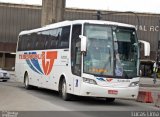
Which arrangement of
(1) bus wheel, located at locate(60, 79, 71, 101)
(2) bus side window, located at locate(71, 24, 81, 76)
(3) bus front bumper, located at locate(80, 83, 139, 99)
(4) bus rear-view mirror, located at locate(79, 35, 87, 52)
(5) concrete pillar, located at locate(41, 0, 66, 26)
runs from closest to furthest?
(4) bus rear-view mirror, located at locate(79, 35, 87, 52) → (3) bus front bumper, located at locate(80, 83, 139, 99) → (2) bus side window, located at locate(71, 24, 81, 76) → (1) bus wheel, located at locate(60, 79, 71, 101) → (5) concrete pillar, located at locate(41, 0, 66, 26)

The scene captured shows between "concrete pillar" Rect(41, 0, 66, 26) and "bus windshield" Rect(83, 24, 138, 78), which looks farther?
"concrete pillar" Rect(41, 0, 66, 26)

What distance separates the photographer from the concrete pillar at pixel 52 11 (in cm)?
5779

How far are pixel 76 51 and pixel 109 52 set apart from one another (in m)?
1.56

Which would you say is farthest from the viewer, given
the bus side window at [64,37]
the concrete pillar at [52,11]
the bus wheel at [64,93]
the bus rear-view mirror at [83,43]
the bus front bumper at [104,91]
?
the concrete pillar at [52,11]

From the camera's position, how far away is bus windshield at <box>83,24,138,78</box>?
17.9m

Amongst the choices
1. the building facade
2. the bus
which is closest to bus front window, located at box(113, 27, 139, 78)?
the bus

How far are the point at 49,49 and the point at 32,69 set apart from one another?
3.43 metres

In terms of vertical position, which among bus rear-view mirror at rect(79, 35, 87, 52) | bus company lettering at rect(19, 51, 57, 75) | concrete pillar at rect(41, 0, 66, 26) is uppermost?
concrete pillar at rect(41, 0, 66, 26)

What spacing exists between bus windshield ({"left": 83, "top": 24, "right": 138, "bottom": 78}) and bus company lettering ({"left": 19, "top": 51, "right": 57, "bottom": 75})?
3.80 m

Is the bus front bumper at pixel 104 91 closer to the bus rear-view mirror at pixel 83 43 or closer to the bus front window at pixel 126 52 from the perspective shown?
the bus front window at pixel 126 52

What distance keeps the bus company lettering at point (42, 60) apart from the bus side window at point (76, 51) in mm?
2515

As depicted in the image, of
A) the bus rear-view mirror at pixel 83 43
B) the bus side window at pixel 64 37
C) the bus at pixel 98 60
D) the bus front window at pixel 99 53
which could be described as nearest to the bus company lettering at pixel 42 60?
the bus side window at pixel 64 37

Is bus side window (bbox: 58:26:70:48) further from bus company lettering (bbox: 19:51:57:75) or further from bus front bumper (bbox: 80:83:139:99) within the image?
bus front bumper (bbox: 80:83:139:99)

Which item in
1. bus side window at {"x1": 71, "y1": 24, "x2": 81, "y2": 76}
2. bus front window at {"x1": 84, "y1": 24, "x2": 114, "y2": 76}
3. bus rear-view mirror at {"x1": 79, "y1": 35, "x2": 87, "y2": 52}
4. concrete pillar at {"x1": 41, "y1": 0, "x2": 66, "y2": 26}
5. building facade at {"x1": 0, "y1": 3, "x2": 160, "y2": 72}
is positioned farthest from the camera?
building facade at {"x1": 0, "y1": 3, "x2": 160, "y2": 72}
